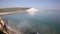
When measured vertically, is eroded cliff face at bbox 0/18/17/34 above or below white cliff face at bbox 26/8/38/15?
below

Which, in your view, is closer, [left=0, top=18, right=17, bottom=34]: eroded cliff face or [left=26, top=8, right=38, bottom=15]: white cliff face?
[left=0, top=18, right=17, bottom=34]: eroded cliff face

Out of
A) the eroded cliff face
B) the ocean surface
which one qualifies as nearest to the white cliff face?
the ocean surface

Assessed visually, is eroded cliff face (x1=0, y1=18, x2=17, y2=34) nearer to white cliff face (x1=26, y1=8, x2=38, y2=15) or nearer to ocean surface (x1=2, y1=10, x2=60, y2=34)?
ocean surface (x1=2, y1=10, x2=60, y2=34)

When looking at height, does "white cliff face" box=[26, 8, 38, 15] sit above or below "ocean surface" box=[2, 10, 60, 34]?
above

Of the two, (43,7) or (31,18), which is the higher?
(43,7)

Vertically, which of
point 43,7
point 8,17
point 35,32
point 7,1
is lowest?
point 35,32

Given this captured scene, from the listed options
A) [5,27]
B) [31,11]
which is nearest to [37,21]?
[31,11]

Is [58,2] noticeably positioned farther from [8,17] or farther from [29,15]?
[8,17]

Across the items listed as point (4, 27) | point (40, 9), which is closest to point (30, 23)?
point (40, 9)
